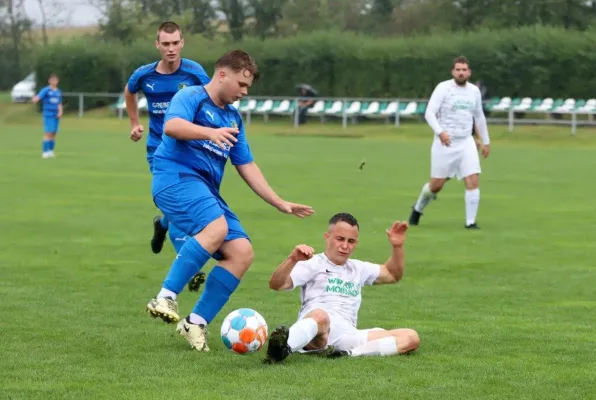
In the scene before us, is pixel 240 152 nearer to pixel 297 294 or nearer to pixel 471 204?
pixel 297 294

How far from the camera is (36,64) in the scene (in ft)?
214

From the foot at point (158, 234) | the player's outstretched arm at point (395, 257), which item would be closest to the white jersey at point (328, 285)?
the player's outstretched arm at point (395, 257)

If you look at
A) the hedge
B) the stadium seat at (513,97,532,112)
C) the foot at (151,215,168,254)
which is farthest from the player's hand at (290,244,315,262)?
the hedge

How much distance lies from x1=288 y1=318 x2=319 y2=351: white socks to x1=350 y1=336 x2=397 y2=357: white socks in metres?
0.36

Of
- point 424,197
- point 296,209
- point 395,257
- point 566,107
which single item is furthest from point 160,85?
point 566,107

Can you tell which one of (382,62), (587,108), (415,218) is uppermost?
(415,218)

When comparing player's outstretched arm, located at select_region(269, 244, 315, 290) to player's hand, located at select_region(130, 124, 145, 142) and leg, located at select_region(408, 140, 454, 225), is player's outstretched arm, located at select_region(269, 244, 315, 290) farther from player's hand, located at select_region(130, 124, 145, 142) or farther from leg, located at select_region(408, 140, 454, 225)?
leg, located at select_region(408, 140, 454, 225)

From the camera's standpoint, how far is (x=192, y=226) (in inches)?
324

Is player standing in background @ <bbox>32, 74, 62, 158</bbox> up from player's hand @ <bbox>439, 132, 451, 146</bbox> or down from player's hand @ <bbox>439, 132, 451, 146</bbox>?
down

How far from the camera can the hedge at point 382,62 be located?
54219 mm

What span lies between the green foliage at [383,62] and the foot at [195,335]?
47.3m

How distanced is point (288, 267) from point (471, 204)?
30.7ft

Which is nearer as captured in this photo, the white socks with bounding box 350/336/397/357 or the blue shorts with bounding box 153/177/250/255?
the white socks with bounding box 350/336/397/357

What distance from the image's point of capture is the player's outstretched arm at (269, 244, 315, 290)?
25.5 feet
